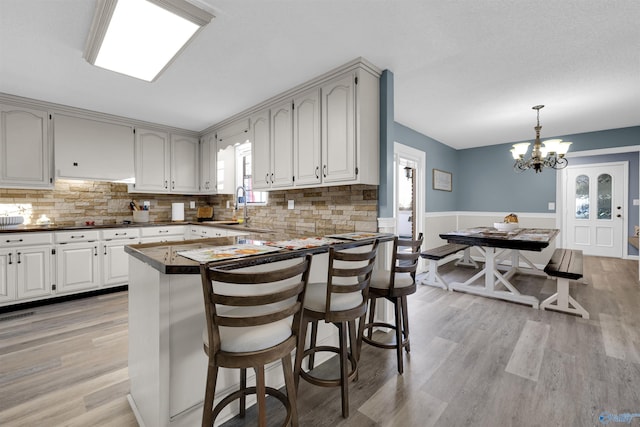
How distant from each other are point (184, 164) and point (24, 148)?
182 centimetres

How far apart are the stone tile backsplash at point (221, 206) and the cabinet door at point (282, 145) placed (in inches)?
13.3

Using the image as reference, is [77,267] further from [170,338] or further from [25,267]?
[170,338]

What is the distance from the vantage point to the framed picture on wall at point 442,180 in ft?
Answer: 17.5

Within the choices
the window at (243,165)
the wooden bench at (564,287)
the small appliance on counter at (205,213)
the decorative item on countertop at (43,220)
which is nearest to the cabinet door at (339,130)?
the window at (243,165)

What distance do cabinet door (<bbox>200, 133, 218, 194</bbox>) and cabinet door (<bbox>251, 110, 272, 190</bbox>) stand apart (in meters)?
1.15

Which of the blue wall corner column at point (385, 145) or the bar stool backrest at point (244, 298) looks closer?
the bar stool backrest at point (244, 298)

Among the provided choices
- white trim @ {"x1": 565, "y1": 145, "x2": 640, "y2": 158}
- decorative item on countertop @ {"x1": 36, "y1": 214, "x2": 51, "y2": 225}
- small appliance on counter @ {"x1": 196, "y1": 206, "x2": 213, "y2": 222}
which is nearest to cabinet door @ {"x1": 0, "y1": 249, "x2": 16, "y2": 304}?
decorative item on countertop @ {"x1": 36, "y1": 214, "x2": 51, "y2": 225}

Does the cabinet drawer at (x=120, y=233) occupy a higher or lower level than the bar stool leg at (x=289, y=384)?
higher

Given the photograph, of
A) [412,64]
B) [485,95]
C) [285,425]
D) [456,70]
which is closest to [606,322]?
[485,95]

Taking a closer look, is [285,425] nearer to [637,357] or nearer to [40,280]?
[637,357]

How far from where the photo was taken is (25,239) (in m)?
3.17

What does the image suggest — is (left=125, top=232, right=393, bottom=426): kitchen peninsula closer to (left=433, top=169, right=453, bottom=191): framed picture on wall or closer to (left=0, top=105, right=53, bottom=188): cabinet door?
(left=0, top=105, right=53, bottom=188): cabinet door

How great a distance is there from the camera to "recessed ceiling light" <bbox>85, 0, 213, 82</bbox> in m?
1.71

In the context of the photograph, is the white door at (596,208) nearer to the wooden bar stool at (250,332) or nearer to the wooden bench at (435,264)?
the wooden bench at (435,264)
